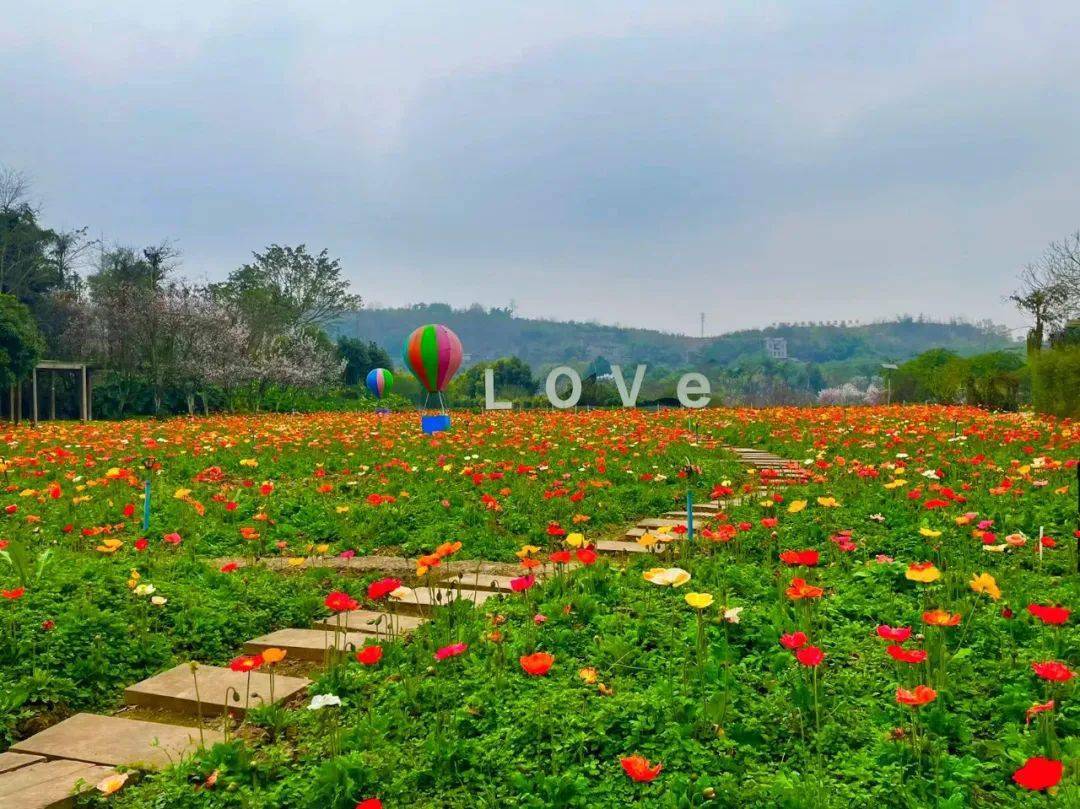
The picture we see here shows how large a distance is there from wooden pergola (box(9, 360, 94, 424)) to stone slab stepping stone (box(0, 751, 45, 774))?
887 inches

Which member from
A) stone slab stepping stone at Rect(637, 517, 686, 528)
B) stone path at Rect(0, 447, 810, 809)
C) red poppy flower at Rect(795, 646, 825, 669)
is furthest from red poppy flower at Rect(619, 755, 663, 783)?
stone slab stepping stone at Rect(637, 517, 686, 528)

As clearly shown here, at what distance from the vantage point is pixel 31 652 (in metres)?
3.53

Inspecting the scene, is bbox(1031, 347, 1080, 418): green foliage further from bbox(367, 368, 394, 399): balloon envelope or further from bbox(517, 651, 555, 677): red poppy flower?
bbox(367, 368, 394, 399): balloon envelope

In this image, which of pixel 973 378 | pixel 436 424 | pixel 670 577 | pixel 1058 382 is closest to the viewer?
pixel 670 577

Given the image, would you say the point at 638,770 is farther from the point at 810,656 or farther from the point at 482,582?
the point at 482,582

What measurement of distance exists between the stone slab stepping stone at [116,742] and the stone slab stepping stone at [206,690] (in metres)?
0.14

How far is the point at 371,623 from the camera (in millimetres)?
3920

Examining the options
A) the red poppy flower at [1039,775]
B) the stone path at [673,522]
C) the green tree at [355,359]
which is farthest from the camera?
the green tree at [355,359]

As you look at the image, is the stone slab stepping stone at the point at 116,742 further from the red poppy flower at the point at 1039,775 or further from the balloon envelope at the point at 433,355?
the balloon envelope at the point at 433,355

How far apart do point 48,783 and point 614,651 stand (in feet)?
6.90

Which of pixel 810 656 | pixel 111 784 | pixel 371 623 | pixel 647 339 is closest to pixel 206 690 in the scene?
pixel 371 623

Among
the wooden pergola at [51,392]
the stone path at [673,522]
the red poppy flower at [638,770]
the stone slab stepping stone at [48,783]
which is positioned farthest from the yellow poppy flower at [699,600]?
the wooden pergola at [51,392]

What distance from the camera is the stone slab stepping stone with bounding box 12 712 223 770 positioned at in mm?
2754

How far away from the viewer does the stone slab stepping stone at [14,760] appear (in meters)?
2.71
